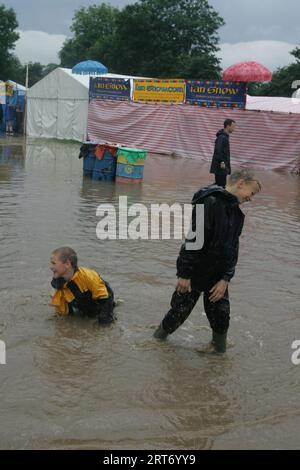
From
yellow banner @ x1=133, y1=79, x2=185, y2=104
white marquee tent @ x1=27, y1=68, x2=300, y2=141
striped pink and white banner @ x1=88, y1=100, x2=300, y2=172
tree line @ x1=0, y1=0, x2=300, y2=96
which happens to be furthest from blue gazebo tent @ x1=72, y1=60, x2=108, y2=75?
tree line @ x1=0, y1=0, x2=300, y2=96

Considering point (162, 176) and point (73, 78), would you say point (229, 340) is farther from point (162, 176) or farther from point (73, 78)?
point (73, 78)

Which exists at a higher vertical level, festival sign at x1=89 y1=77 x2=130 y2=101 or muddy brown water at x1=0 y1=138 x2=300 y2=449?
festival sign at x1=89 y1=77 x2=130 y2=101

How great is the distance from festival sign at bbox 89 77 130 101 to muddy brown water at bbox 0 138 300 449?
16.1 meters

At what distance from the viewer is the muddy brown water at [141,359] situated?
340cm

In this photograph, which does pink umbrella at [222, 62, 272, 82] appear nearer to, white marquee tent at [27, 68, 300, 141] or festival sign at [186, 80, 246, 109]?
festival sign at [186, 80, 246, 109]

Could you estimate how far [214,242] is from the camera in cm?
409

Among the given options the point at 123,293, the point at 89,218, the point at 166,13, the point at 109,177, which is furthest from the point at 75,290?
the point at 166,13

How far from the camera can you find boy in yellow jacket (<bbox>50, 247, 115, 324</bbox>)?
4631mm

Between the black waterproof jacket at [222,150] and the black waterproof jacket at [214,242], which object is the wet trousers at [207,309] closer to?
the black waterproof jacket at [214,242]

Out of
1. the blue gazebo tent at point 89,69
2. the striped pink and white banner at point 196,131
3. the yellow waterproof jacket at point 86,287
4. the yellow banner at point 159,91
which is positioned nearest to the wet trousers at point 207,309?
the yellow waterproof jacket at point 86,287

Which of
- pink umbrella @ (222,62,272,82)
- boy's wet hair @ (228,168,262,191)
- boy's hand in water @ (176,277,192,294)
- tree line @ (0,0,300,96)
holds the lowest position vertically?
boy's hand in water @ (176,277,192,294)

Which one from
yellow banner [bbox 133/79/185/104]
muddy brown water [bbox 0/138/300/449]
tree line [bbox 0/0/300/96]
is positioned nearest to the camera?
muddy brown water [bbox 0/138/300/449]

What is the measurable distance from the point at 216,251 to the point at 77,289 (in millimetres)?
1316

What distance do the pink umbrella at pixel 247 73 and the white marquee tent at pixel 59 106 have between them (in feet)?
23.6
